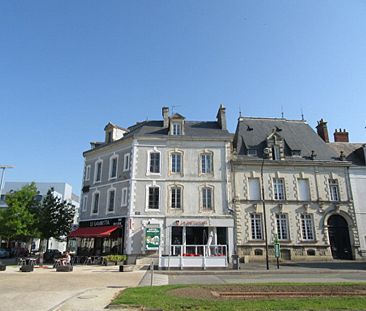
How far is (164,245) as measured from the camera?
21.4m

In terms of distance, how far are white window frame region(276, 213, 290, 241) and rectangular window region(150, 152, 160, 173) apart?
10589mm

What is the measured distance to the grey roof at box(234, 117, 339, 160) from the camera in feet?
87.7

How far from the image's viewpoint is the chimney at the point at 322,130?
30.4 m

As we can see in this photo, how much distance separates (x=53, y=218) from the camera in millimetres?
26719

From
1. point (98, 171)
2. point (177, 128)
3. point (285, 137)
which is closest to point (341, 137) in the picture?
point (285, 137)

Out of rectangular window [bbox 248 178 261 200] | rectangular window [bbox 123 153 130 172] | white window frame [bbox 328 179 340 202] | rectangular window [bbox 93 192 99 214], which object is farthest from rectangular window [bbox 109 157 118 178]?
white window frame [bbox 328 179 340 202]

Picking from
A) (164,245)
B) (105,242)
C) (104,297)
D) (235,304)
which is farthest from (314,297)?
(105,242)

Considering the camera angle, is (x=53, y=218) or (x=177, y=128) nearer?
(x=177, y=128)

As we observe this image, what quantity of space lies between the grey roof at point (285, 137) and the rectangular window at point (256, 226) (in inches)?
217

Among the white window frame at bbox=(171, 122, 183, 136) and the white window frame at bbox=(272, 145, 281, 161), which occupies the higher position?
the white window frame at bbox=(171, 122, 183, 136)

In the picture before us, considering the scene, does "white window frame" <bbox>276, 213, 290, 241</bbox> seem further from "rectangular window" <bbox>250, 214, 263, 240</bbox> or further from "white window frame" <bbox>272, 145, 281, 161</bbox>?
"white window frame" <bbox>272, 145, 281, 161</bbox>

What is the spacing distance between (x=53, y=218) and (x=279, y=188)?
20139 mm

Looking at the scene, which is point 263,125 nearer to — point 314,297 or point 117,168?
point 117,168

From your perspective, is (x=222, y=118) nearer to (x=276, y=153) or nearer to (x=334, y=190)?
(x=276, y=153)
